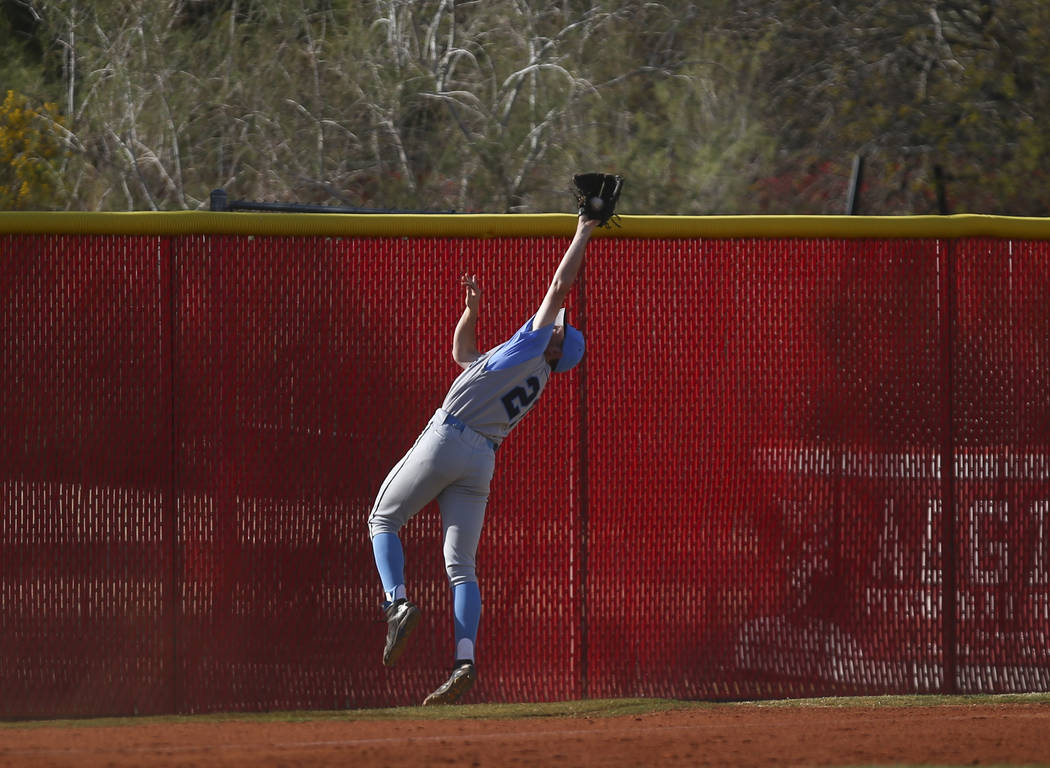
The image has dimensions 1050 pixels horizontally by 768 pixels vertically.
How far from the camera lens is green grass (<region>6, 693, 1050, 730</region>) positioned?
7.08 metres

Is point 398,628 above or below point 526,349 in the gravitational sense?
below

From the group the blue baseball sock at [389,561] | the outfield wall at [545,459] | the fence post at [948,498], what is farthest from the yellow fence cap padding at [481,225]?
the blue baseball sock at [389,561]

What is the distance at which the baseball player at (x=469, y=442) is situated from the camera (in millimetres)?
6738

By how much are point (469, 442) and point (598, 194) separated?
1.22 metres

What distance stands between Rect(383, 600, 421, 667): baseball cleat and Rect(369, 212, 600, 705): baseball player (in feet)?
0.31

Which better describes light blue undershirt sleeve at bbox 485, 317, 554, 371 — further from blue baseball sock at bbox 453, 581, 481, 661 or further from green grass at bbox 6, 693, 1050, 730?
green grass at bbox 6, 693, 1050, 730

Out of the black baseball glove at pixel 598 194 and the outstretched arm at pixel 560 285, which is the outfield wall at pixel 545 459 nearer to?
the black baseball glove at pixel 598 194

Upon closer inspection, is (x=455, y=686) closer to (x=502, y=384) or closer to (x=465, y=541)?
(x=465, y=541)

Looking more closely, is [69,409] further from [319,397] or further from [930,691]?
[930,691]

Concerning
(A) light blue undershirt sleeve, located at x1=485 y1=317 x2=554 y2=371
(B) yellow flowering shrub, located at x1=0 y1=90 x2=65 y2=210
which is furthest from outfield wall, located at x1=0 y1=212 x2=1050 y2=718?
(B) yellow flowering shrub, located at x1=0 y1=90 x2=65 y2=210

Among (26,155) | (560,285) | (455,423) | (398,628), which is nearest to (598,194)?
(560,285)

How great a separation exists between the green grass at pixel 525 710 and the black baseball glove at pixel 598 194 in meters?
2.28

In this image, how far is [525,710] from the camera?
7305mm

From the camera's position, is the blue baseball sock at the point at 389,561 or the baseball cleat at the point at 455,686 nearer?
the baseball cleat at the point at 455,686
